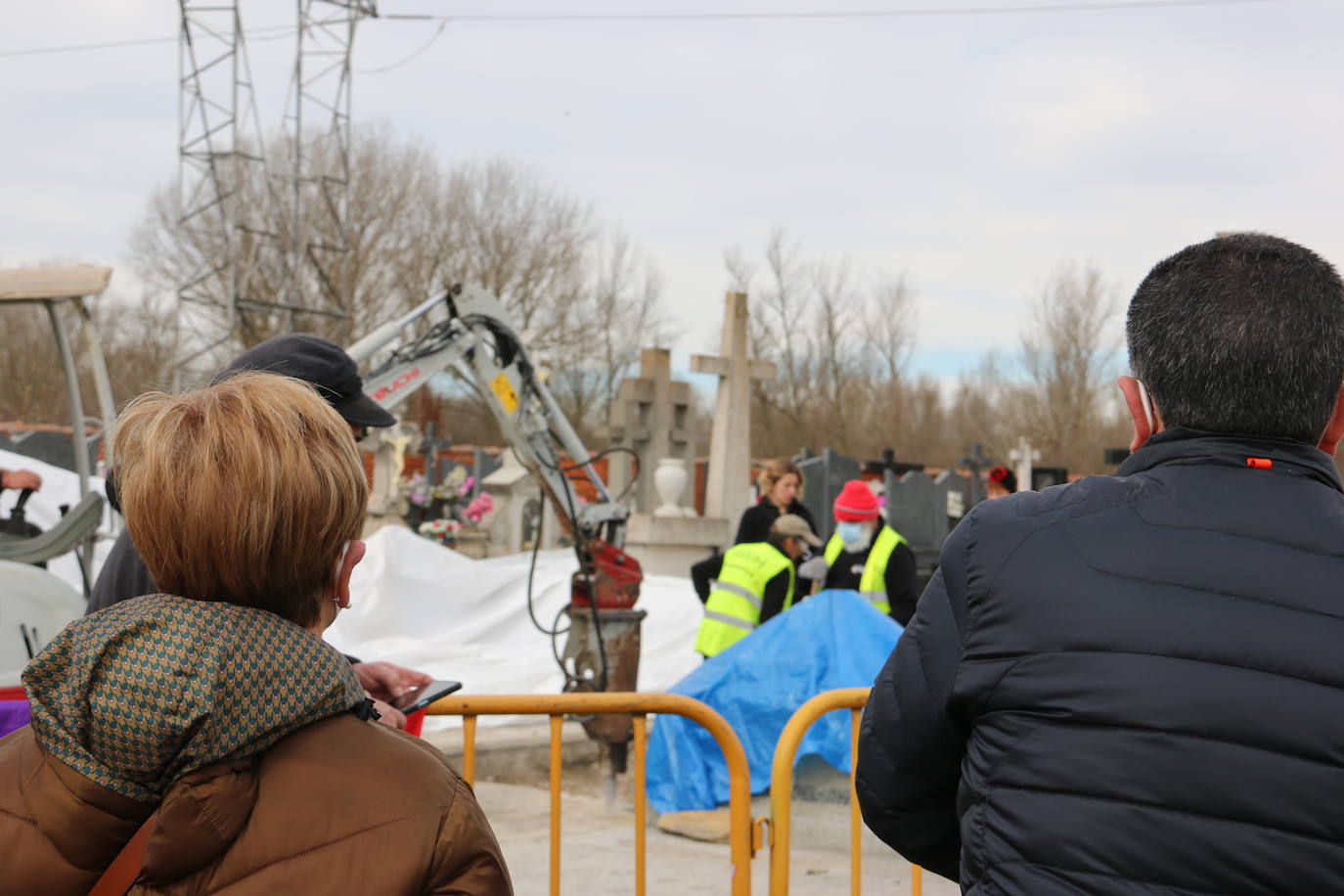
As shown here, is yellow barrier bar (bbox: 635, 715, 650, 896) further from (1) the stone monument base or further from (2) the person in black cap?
(1) the stone monument base

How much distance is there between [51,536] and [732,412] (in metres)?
9.99

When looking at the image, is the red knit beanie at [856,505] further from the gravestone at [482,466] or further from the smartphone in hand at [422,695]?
the gravestone at [482,466]

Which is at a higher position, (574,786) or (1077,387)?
(1077,387)

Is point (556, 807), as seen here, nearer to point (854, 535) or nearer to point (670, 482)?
point (854, 535)

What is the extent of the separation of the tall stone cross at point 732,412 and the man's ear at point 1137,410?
12382 mm

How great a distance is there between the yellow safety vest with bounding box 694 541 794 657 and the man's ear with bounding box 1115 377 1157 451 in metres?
5.31

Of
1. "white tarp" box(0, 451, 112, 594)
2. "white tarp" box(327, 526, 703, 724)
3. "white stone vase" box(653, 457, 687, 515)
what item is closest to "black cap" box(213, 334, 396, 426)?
"white tarp" box(0, 451, 112, 594)

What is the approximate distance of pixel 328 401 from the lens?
2168 mm

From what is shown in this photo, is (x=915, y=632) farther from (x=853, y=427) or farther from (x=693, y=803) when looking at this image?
(x=853, y=427)

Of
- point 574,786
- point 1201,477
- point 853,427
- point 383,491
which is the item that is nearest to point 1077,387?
point 853,427

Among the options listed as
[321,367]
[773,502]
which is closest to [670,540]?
[773,502]

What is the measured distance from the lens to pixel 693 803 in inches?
254

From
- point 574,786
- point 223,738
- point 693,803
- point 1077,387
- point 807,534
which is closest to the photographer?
point 223,738

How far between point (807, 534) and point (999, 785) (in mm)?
5666
